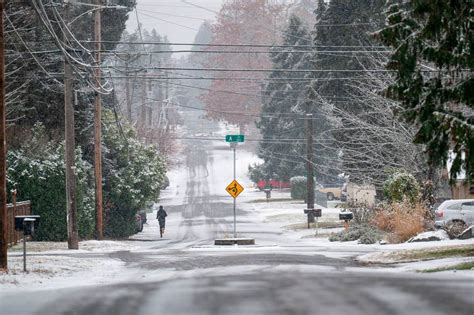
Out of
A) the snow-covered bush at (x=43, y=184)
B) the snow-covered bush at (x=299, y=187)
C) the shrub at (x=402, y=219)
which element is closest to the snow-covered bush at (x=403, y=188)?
the shrub at (x=402, y=219)

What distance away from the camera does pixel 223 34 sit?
13525cm

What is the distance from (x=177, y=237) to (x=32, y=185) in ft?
40.7

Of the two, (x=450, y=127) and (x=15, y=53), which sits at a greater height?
(x=15, y=53)

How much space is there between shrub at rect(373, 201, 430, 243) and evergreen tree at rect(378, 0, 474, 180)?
14052 millimetres

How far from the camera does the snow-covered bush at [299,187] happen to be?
3221 inches

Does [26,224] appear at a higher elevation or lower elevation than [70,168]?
lower

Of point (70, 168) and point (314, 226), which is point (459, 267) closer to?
point (70, 168)

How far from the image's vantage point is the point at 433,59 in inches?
711

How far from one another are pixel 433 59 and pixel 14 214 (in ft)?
62.8

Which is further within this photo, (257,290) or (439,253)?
(439,253)

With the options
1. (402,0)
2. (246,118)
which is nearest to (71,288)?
(402,0)

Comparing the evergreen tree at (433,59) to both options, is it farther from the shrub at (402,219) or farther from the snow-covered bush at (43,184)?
the snow-covered bush at (43,184)

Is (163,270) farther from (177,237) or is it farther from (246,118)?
(246,118)

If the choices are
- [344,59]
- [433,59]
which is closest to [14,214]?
[433,59]
